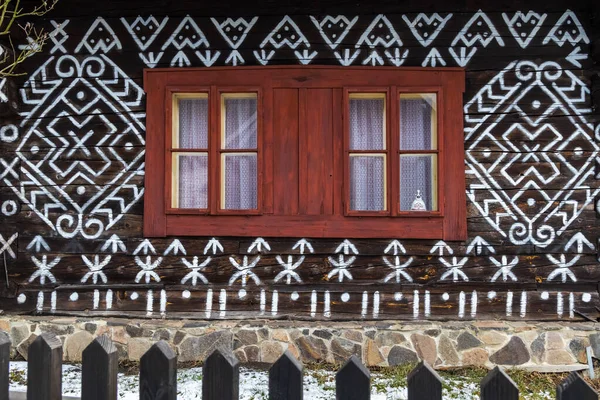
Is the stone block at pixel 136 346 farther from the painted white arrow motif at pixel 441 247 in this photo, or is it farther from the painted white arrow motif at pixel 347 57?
the painted white arrow motif at pixel 347 57

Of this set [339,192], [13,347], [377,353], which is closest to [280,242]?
[339,192]

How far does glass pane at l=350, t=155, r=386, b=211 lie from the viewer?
15.6ft

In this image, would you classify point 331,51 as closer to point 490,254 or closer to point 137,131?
point 137,131

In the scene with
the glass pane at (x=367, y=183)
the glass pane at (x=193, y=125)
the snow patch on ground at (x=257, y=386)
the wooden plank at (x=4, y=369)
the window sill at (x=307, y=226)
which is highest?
the glass pane at (x=193, y=125)

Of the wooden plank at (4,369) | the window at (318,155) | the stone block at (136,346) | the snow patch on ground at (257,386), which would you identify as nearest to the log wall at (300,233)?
the window at (318,155)

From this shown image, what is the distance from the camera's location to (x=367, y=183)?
476cm

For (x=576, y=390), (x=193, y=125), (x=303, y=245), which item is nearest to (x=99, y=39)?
(x=193, y=125)

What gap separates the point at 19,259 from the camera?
484 cm

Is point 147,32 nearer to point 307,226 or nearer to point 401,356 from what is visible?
point 307,226

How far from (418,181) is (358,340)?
1.63 m

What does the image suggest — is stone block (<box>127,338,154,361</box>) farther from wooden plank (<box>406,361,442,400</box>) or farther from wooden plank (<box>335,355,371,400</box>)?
wooden plank (<box>406,361,442,400</box>)

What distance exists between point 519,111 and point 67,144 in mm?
4472

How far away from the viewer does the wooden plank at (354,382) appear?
1564mm

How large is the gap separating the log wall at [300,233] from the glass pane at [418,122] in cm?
34
